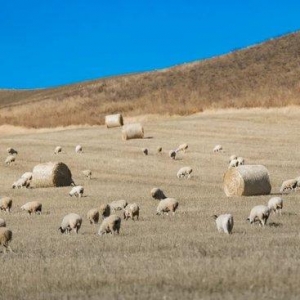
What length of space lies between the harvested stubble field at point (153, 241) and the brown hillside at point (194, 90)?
966 inches

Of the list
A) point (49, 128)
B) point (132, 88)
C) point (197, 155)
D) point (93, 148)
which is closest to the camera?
point (197, 155)

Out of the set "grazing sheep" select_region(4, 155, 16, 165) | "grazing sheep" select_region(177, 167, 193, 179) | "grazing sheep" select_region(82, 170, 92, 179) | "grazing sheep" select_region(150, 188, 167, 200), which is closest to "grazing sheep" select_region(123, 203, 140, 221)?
"grazing sheep" select_region(150, 188, 167, 200)

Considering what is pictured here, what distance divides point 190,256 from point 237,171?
12212 mm

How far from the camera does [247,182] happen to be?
22531 mm

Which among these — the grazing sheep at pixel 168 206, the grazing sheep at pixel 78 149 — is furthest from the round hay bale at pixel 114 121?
the grazing sheep at pixel 168 206

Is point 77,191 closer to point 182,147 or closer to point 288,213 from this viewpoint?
point 288,213

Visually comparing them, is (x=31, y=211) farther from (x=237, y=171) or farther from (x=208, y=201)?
→ (x=237, y=171)

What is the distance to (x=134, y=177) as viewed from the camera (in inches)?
1159

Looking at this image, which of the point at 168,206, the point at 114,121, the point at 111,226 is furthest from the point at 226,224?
the point at 114,121

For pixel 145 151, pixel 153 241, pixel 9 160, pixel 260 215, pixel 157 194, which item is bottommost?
pixel 153 241

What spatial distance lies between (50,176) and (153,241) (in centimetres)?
1491

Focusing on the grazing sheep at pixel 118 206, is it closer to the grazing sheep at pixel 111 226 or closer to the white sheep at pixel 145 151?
the grazing sheep at pixel 111 226

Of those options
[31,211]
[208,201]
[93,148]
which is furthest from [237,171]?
[93,148]

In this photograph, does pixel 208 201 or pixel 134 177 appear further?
pixel 134 177
